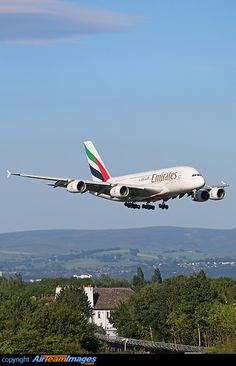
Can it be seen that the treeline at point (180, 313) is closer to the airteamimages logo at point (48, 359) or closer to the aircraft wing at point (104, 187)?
the aircraft wing at point (104, 187)

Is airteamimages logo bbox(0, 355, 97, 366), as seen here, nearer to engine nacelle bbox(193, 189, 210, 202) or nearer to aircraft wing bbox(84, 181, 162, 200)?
aircraft wing bbox(84, 181, 162, 200)

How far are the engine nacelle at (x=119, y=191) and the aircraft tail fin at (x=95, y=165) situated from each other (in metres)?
17.3

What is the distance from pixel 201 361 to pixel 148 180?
80311 mm

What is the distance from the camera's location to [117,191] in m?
106

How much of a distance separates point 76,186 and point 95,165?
25060 millimetres

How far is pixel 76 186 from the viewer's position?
105 meters

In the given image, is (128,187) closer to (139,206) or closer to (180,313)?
(139,206)

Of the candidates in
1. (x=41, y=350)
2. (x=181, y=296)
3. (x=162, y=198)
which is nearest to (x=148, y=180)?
(x=162, y=198)

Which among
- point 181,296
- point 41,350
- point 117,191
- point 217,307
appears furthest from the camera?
point 181,296

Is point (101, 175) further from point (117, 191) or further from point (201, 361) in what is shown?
point (201, 361)

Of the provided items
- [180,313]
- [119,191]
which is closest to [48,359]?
[119,191]

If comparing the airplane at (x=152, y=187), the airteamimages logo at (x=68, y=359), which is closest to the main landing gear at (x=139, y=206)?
the airplane at (x=152, y=187)

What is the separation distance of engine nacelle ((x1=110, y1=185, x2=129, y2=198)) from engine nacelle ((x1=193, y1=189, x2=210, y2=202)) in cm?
606

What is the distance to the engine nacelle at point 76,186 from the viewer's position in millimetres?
105375
